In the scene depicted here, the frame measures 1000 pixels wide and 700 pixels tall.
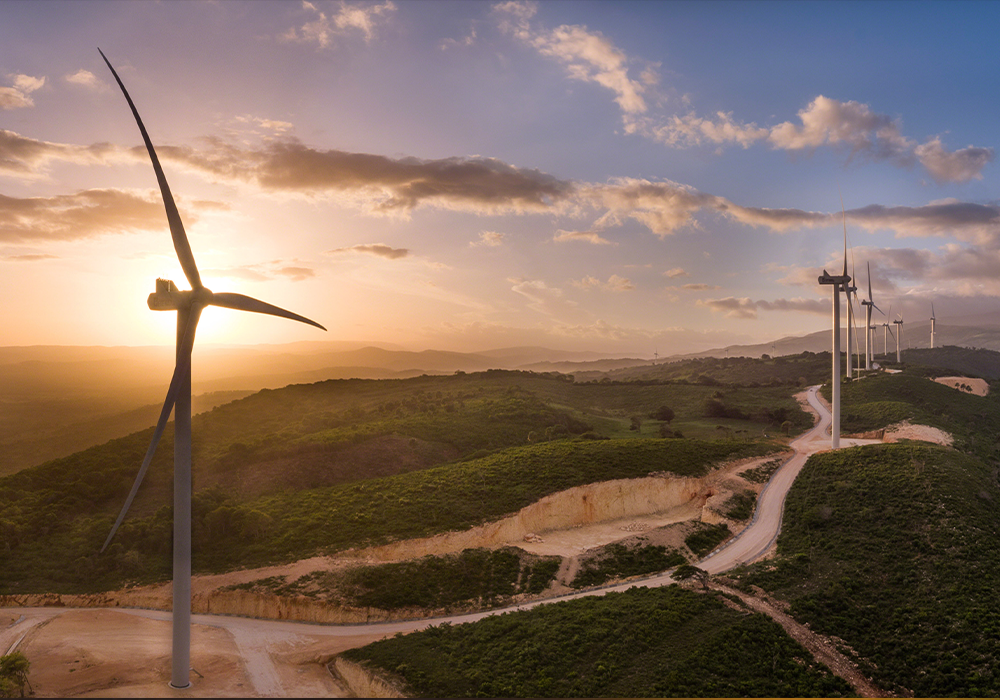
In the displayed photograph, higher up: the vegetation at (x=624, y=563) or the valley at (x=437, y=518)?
the valley at (x=437, y=518)

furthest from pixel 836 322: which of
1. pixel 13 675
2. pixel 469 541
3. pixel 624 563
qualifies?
pixel 13 675

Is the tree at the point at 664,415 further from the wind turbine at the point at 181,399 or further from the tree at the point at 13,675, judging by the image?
the tree at the point at 13,675

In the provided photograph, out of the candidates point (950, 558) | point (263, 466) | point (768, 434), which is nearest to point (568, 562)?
point (950, 558)

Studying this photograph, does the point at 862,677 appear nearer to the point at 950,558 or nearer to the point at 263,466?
the point at 950,558

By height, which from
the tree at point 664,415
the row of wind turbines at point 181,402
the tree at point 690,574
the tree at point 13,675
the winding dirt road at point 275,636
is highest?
the row of wind turbines at point 181,402

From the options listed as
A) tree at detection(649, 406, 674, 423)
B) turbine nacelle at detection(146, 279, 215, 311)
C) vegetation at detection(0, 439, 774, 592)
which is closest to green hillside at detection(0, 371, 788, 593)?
vegetation at detection(0, 439, 774, 592)

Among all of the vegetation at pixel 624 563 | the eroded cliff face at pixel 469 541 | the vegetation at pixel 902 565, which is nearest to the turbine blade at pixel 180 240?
the eroded cliff face at pixel 469 541

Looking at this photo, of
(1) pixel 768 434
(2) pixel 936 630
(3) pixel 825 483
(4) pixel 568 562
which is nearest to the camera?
(2) pixel 936 630
